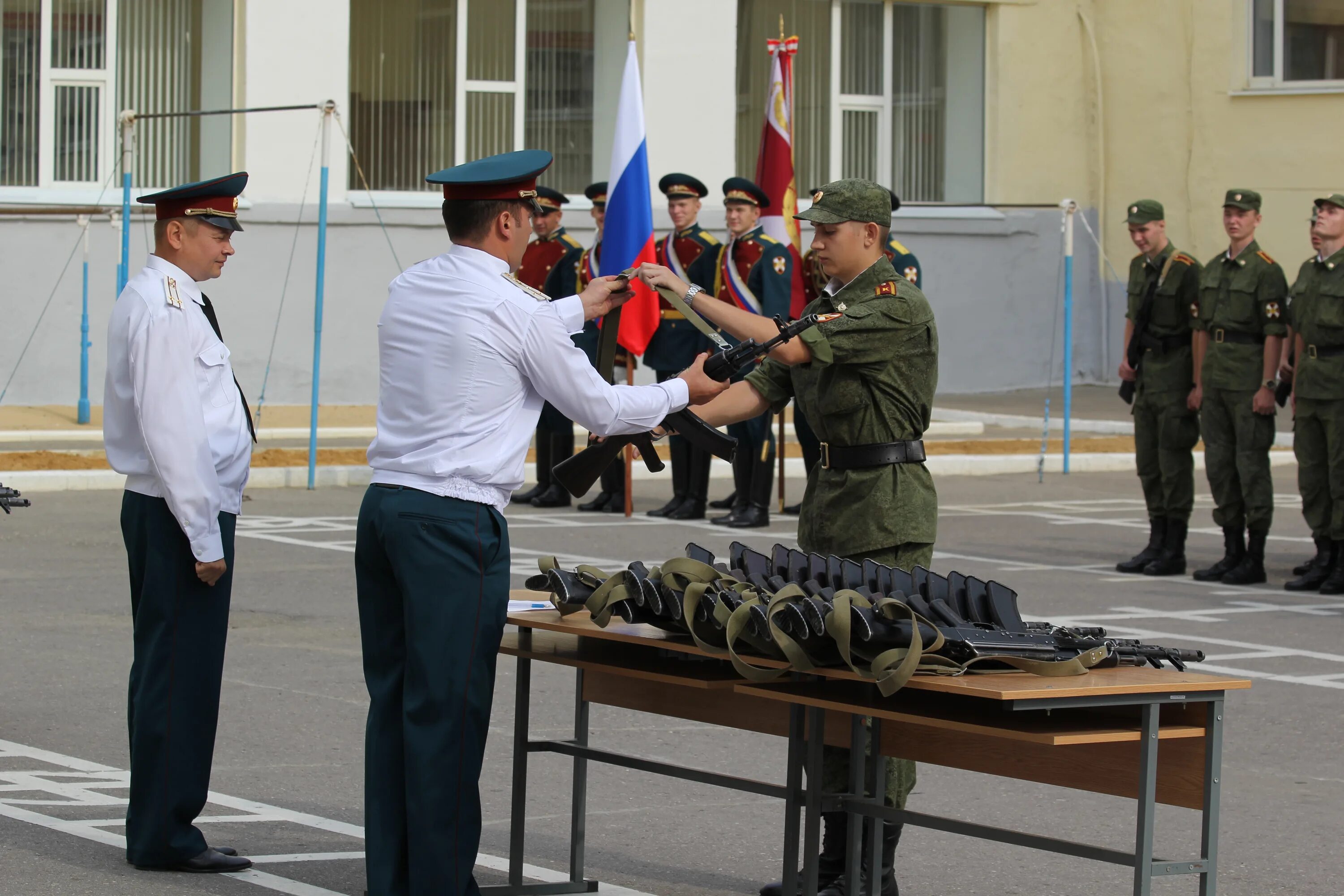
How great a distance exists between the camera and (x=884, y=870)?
583 cm

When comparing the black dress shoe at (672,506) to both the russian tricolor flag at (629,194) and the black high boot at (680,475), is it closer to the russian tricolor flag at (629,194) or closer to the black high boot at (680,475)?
the black high boot at (680,475)

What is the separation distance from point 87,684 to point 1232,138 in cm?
2115

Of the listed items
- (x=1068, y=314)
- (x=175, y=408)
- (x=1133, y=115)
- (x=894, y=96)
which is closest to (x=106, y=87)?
(x=894, y=96)

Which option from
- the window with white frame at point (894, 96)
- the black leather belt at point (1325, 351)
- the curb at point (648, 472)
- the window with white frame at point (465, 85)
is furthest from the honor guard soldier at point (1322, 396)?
the window with white frame at point (894, 96)

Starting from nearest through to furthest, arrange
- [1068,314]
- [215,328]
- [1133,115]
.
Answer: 1. [215,328]
2. [1068,314]
3. [1133,115]

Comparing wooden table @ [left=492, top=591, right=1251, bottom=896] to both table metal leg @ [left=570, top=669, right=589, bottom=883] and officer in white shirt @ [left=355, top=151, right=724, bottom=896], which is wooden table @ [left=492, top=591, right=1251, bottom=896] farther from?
officer in white shirt @ [left=355, top=151, right=724, bottom=896]

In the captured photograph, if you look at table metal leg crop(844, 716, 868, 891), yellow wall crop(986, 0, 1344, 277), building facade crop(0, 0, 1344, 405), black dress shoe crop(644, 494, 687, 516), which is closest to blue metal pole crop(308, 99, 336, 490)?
black dress shoe crop(644, 494, 687, 516)

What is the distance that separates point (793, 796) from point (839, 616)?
0.78m

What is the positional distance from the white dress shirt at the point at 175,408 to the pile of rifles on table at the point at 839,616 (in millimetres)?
1117

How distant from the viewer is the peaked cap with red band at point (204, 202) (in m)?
6.11

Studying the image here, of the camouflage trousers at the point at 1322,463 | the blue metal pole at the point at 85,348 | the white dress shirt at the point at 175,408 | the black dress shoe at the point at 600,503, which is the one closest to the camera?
the white dress shirt at the point at 175,408

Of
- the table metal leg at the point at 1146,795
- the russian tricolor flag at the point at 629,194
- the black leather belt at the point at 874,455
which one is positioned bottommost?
the table metal leg at the point at 1146,795

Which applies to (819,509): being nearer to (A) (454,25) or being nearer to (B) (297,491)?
(B) (297,491)

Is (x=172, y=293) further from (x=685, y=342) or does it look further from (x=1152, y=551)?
(x=685, y=342)
